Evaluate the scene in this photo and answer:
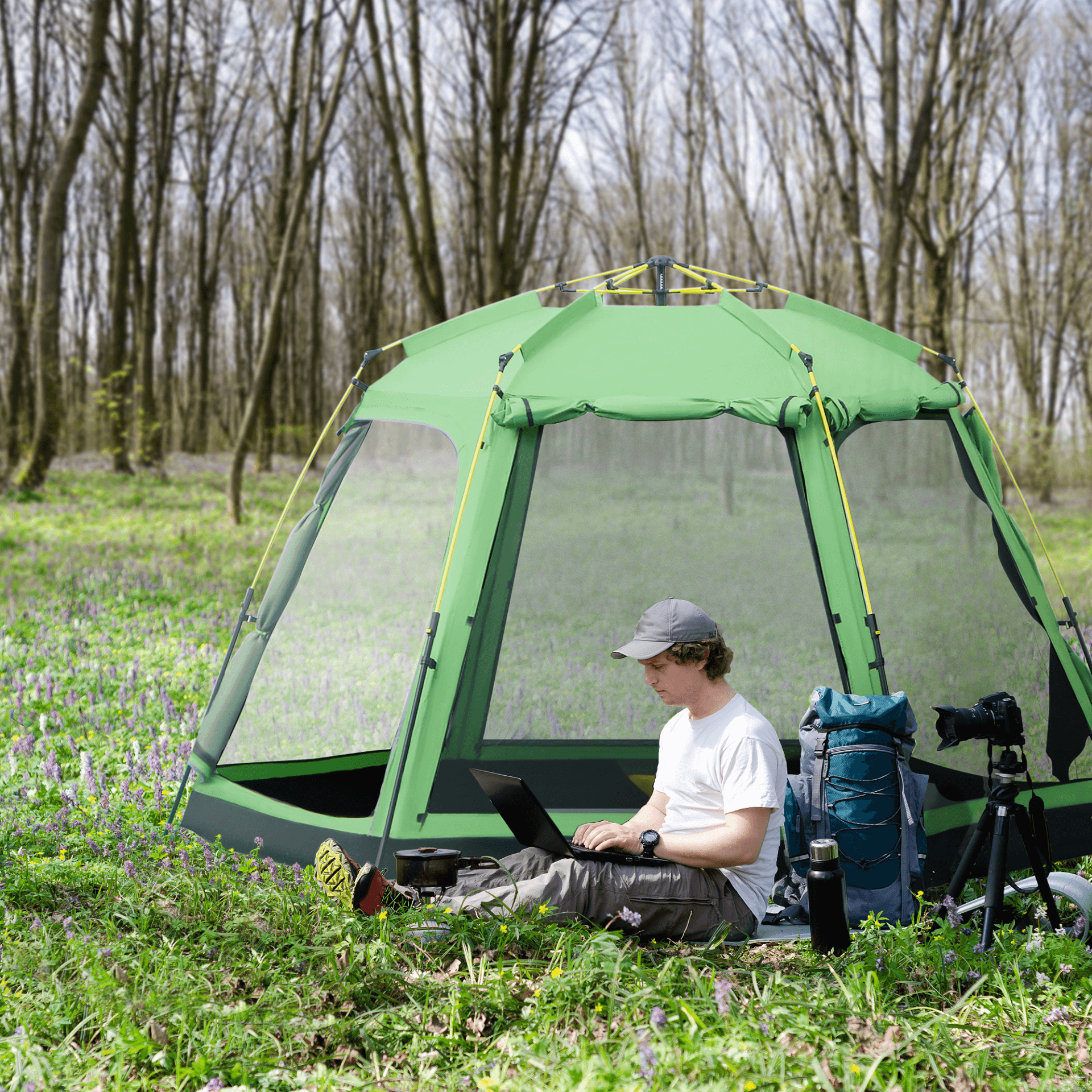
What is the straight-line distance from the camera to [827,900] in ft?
9.80

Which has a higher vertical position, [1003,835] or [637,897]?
[1003,835]

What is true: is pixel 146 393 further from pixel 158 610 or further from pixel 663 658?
pixel 663 658

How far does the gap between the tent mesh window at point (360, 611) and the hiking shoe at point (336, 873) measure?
1.47 m

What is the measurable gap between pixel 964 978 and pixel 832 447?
6.16ft

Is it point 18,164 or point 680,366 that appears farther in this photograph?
point 18,164

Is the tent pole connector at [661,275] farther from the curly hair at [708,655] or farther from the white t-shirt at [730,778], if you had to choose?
the white t-shirt at [730,778]

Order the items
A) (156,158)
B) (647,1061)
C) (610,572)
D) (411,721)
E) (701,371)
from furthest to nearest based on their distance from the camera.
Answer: (156,158) < (610,572) < (701,371) < (411,721) < (647,1061)

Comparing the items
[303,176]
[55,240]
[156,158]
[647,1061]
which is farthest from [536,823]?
[156,158]

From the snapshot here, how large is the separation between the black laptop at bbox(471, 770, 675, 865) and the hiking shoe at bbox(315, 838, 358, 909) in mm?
502

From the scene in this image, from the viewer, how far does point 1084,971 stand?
9.99ft

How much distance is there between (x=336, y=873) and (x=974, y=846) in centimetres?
206

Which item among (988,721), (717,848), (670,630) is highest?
(670,630)

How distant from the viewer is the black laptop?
3119mm

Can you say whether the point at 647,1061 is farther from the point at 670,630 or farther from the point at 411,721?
the point at 411,721
